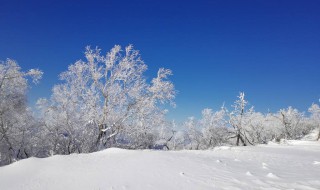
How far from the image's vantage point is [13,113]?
76.8 feet

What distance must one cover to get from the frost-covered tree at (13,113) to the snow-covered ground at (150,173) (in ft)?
46.1

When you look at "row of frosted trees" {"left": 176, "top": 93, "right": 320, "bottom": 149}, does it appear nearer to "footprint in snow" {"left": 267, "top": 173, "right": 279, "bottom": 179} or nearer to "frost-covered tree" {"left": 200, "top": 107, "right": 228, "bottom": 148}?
"frost-covered tree" {"left": 200, "top": 107, "right": 228, "bottom": 148}

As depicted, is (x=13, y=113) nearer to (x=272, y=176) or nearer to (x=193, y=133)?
(x=272, y=176)

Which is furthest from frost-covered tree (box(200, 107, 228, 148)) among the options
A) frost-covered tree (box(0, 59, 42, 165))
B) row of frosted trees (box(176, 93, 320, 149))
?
frost-covered tree (box(0, 59, 42, 165))

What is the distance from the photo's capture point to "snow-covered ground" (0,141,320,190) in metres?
7.14

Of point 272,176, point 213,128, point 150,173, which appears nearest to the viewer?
point 272,176

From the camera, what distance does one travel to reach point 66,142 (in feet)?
88.8

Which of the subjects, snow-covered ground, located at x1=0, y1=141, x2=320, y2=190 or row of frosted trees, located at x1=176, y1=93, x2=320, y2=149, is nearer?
snow-covered ground, located at x1=0, y1=141, x2=320, y2=190

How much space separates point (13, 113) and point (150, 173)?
759 inches

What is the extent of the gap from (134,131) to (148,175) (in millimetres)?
13542

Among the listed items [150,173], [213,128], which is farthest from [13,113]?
[213,128]

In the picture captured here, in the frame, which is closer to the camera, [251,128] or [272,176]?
[272,176]

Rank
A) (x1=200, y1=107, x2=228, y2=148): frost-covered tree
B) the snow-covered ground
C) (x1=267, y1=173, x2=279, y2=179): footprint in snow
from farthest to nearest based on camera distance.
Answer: (x1=200, y1=107, x2=228, y2=148): frost-covered tree < (x1=267, y1=173, x2=279, y2=179): footprint in snow < the snow-covered ground

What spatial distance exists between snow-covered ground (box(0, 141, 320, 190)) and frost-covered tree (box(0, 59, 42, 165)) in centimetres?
1405
